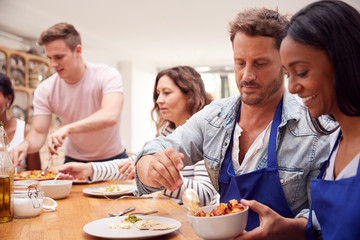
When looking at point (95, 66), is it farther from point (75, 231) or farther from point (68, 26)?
A: point (75, 231)

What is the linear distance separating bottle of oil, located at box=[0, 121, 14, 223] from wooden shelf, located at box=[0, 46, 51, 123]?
4.67 metres

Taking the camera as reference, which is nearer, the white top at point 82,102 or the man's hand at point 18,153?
the man's hand at point 18,153

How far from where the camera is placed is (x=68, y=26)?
108 inches

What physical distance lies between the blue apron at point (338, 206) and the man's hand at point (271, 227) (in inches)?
4.3

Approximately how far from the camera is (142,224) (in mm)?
1207

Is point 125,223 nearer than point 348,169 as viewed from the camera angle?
No

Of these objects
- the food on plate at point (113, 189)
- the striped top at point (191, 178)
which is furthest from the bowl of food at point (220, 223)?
the food on plate at point (113, 189)

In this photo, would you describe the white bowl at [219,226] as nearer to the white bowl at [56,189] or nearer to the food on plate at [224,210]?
the food on plate at [224,210]

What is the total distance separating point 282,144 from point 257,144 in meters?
0.10

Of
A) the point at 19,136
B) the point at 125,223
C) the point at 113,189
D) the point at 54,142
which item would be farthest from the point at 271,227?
the point at 19,136

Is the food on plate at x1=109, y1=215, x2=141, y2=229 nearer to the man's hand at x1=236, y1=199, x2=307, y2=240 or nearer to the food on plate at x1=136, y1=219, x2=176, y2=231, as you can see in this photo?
the food on plate at x1=136, y1=219, x2=176, y2=231

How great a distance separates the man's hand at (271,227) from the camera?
3.36 ft

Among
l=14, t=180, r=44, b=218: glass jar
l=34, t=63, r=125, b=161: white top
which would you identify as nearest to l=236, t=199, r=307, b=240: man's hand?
l=14, t=180, r=44, b=218: glass jar

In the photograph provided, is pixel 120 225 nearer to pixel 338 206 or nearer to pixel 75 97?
pixel 338 206
